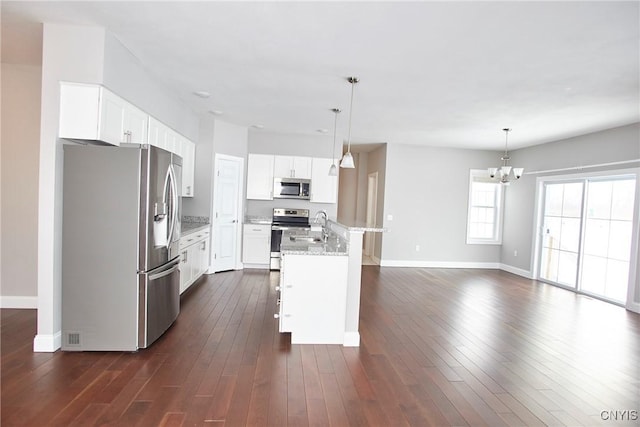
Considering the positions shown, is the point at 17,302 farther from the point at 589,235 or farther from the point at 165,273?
the point at 589,235

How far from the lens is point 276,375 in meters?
2.62

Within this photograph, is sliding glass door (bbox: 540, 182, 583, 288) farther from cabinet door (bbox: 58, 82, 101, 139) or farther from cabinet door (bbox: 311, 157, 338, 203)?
cabinet door (bbox: 58, 82, 101, 139)

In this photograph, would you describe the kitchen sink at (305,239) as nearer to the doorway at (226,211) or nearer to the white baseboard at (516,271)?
the doorway at (226,211)

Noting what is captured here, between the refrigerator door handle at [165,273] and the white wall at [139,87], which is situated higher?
the white wall at [139,87]

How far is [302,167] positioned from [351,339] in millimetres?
4306

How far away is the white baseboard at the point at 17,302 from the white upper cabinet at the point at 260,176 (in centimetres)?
374

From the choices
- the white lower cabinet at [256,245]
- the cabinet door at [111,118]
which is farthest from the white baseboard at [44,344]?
the white lower cabinet at [256,245]

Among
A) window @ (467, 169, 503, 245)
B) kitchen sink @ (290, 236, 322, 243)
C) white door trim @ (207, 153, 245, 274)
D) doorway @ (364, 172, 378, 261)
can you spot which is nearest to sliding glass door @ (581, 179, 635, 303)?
window @ (467, 169, 503, 245)

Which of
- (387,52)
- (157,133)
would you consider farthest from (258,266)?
(387,52)

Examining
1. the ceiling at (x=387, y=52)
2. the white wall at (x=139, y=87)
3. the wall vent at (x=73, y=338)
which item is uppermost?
the ceiling at (x=387, y=52)

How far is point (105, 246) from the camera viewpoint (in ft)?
9.22

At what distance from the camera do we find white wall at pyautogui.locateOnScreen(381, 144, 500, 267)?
750 cm

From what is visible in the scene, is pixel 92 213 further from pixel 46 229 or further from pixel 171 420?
pixel 171 420

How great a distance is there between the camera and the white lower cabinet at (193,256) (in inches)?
173
